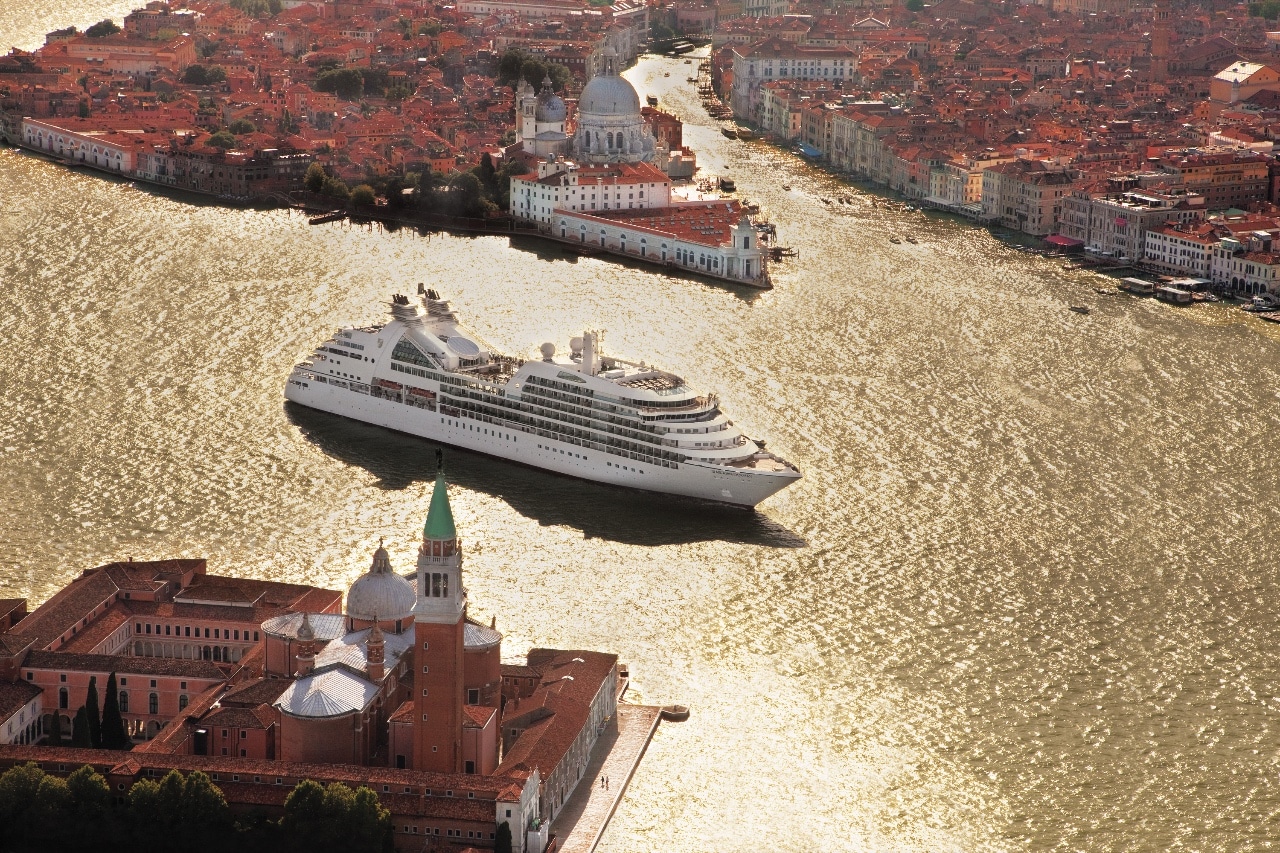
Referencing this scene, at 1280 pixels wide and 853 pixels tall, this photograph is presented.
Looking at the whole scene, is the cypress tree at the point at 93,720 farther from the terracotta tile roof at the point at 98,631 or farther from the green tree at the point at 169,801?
the green tree at the point at 169,801

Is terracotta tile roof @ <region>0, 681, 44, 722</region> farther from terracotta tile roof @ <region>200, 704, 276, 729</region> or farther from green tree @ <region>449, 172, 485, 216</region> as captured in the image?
green tree @ <region>449, 172, 485, 216</region>

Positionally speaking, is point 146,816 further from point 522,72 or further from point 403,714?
point 522,72

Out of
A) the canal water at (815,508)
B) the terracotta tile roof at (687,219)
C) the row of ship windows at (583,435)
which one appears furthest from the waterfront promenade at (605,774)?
the terracotta tile roof at (687,219)

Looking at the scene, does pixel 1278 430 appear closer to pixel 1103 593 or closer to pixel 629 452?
pixel 1103 593

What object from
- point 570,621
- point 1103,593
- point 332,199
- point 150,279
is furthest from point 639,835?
point 332,199

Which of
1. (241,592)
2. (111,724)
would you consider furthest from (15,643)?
(241,592)

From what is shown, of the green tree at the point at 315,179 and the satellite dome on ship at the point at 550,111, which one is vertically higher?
the satellite dome on ship at the point at 550,111

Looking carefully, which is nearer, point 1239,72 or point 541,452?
point 541,452
